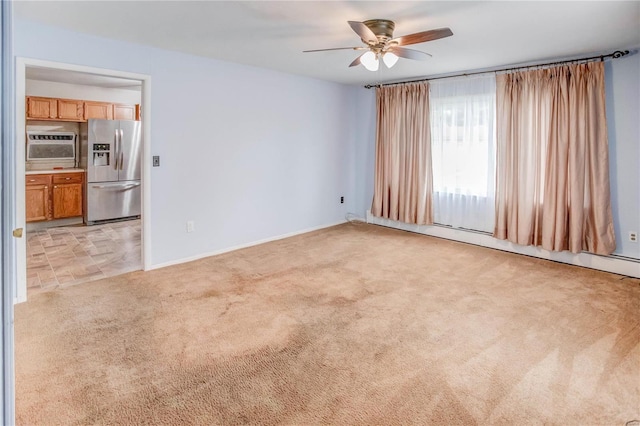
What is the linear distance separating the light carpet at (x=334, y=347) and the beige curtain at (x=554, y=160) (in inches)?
19.3

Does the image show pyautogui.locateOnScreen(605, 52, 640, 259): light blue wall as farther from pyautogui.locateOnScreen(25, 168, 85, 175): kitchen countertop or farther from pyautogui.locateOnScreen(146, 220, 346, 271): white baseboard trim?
pyautogui.locateOnScreen(25, 168, 85, 175): kitchen countertop

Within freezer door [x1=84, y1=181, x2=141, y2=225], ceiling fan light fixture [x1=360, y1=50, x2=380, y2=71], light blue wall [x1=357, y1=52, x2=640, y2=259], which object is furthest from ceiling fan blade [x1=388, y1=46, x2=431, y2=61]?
freezer door [x1=84, y1=181, x2=141, y2=225]

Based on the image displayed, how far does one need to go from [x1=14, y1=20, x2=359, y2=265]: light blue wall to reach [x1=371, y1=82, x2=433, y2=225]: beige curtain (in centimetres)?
69

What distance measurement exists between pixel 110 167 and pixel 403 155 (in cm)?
469

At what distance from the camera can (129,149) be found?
6637 mm

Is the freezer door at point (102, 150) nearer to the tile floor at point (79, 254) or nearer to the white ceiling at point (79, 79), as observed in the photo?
the white ceiling at point (79, 79)

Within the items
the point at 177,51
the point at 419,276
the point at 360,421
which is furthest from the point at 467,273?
the point at 177,51

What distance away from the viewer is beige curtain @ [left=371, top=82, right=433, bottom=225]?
5543 mm

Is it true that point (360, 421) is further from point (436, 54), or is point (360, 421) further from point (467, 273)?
point (436, 54)

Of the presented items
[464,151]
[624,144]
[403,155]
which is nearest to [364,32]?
[464,151]

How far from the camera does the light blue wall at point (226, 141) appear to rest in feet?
12.7

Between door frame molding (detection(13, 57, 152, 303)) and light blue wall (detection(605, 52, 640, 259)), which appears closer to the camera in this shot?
door frame molding (detection(13, 57, 152, 303))

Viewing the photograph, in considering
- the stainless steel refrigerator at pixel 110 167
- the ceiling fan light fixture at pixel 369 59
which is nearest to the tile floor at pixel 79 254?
the stainless steel refrigerator at pixel 110 167

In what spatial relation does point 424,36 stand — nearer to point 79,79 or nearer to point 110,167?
point 79,79
